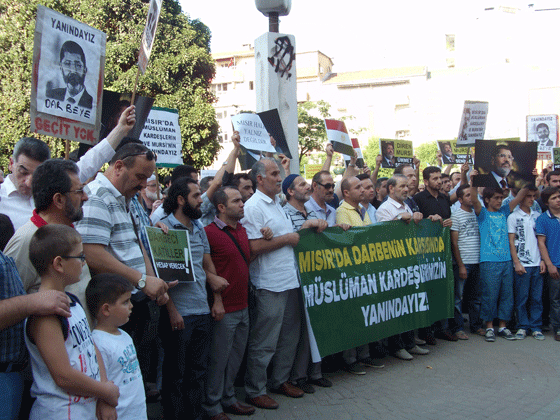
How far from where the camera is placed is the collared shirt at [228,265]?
16.0ft

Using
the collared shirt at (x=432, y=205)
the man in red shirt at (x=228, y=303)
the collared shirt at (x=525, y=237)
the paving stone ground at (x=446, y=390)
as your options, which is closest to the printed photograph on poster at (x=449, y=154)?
the collared shirt at (x=525, y=237)

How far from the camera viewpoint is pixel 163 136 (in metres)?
7.20

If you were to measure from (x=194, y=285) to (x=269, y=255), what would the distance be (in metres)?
1.05

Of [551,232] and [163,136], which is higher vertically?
[163,136]

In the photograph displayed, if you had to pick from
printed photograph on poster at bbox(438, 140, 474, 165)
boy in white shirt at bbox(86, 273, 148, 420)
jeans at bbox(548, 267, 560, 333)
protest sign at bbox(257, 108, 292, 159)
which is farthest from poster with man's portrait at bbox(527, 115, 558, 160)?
boy in white shirt at bbox(86, 273, 148, 420)

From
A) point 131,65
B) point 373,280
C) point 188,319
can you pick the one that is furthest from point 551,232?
point 131,65

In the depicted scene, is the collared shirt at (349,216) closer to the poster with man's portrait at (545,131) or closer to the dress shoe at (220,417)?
the dress shoe at (220,417)

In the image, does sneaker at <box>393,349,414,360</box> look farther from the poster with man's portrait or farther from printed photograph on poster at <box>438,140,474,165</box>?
the poster with man's portrait

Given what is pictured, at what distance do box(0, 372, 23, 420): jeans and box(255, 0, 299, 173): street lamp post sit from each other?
228 inches

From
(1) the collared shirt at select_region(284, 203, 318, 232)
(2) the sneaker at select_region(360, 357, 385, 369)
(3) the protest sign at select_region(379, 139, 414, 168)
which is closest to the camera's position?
(1) the collared shirt at select_region(284, 203, 318, 232)

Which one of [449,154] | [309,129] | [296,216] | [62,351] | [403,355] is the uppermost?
[309,129]

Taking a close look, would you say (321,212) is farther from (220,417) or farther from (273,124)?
(220,417)

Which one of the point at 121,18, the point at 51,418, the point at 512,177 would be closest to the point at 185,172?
the point at 51,418

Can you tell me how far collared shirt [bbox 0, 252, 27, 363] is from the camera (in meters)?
2.54
